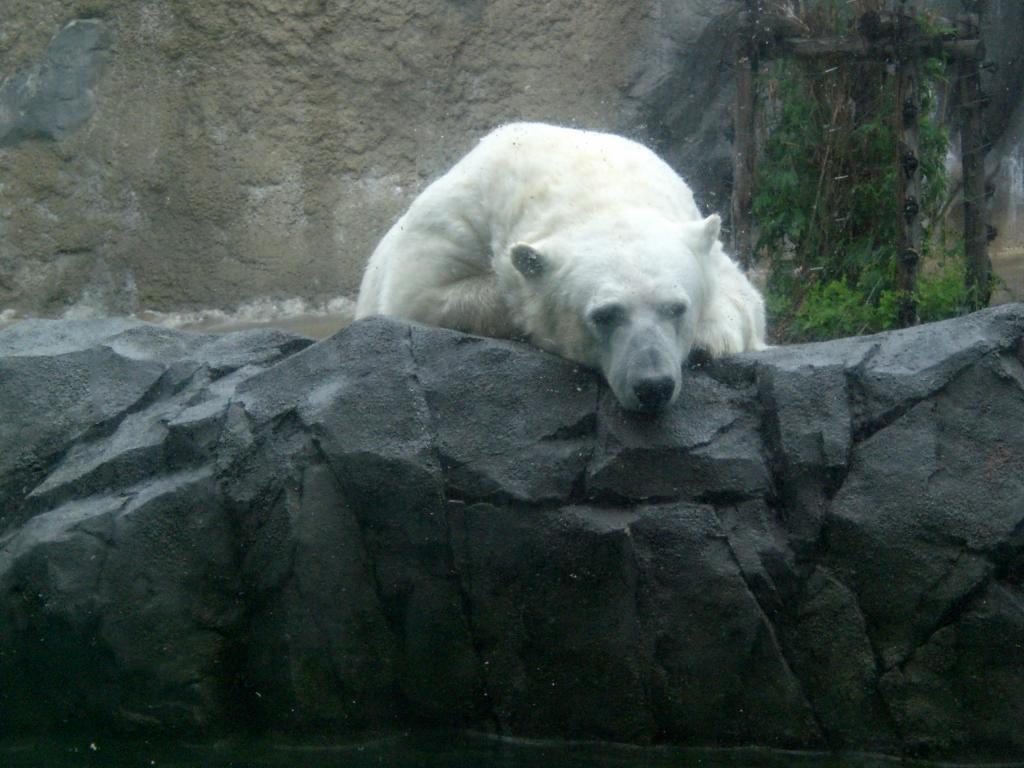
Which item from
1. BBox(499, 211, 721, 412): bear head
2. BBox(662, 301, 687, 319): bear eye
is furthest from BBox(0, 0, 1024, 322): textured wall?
BBox(662, 301, 687, 319): bear eye

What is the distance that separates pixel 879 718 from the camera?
323cm

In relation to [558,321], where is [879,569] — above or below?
below

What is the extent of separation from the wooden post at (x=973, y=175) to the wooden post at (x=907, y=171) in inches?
18.2

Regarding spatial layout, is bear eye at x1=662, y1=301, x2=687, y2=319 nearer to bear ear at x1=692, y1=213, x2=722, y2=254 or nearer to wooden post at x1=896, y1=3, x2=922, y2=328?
bear ear at x1=692, y1=213, x2=722, y2=254

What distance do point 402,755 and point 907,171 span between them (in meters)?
4.17

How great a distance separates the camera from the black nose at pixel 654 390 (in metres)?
3.24

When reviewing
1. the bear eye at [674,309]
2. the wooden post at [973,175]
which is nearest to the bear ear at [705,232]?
the bear eye at [674,309]

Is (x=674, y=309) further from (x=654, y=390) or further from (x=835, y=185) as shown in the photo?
(x=835, y=185)

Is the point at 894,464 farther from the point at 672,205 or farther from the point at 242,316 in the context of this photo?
the point at 242,316

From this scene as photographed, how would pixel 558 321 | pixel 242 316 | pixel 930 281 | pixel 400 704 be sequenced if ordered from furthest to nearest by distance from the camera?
pixel 242 316 → pixel 930 281 → pixel 558 321 → pixel 400 704

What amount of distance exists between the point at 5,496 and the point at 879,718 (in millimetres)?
2577

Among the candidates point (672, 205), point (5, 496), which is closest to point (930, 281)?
point (672, 205)

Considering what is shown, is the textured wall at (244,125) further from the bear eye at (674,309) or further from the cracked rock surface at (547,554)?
the bear eye at (674,309)

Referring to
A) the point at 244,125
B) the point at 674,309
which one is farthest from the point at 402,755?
the point at 244,125
